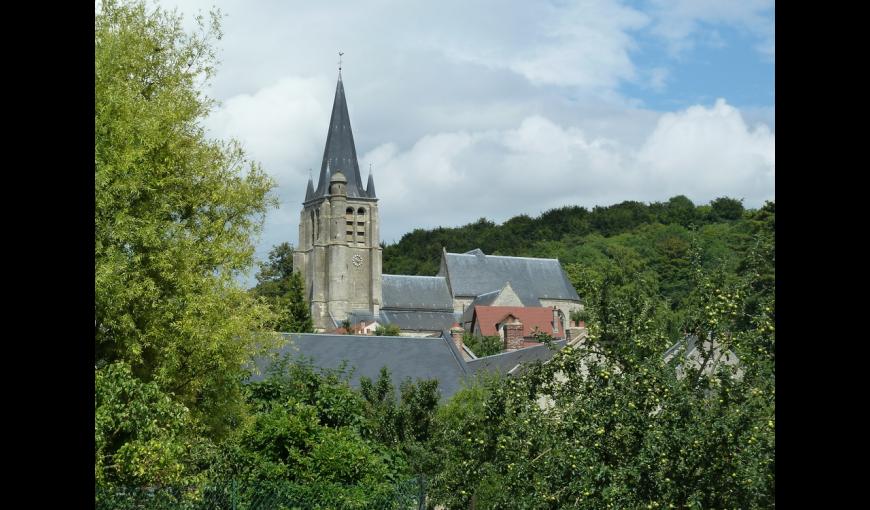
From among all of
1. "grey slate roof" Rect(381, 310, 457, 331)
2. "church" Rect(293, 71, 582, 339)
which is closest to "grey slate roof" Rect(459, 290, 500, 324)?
"church" Rect(293, 71, 582, 339)

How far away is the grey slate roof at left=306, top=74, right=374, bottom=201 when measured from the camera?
86250 millimetres

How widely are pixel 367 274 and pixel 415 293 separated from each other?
5153mm

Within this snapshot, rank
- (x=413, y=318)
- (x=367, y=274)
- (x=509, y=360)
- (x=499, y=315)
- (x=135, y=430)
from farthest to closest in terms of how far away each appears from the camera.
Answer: (x=367, y=274)
(x=413, y=318)
(x=499, y=315)
(x=509, y=360)
(x=135, y=430)

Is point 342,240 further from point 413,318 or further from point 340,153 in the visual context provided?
point 413,318

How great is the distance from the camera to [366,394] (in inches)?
950

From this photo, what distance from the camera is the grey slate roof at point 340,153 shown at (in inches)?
3396

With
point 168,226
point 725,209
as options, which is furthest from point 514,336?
point 725,209

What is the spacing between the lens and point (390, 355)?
3869cm

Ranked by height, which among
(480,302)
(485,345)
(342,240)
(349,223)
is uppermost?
(349,223)
